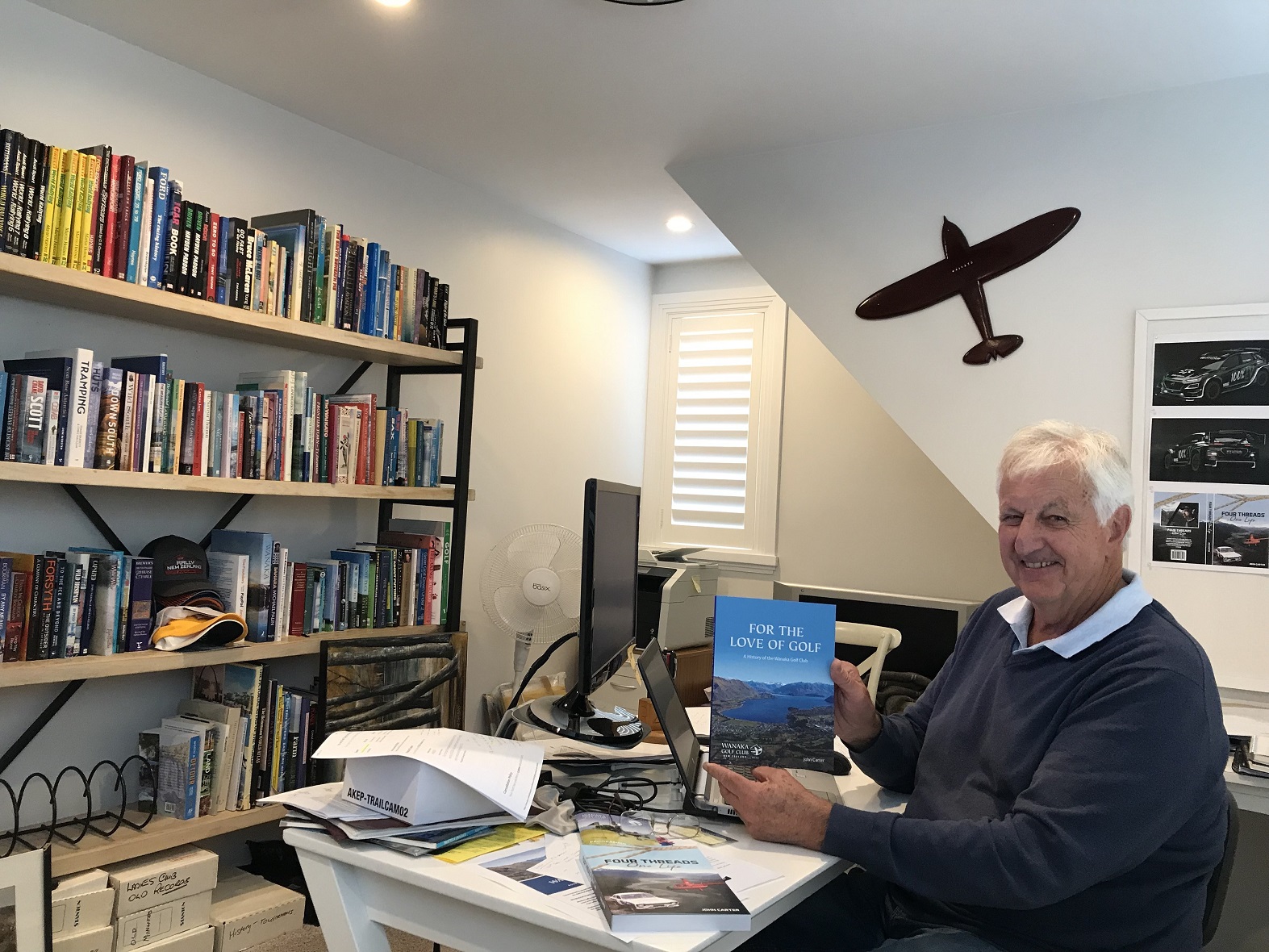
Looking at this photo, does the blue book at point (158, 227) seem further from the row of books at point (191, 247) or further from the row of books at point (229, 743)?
the row of books at point (229, 743)

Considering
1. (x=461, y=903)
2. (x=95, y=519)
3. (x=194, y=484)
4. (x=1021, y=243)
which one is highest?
(x=1021, y=243)

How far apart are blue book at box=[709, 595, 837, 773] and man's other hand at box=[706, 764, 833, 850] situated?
0.36ft

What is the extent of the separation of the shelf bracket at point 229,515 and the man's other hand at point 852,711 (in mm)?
2049

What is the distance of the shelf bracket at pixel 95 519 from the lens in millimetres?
2645

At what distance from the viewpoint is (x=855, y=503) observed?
14.6 feet

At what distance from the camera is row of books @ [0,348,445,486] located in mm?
2299

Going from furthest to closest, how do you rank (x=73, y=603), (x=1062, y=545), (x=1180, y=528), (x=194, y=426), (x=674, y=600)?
(x=674, y=600) < (x=1180, y=528) < (x=194, y=426) < (x=73, y=603) < (x=1062, y=545)

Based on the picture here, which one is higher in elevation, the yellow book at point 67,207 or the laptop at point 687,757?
the yellow book at point 67,207

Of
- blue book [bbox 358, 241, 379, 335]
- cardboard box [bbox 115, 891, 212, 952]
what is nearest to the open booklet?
cardboard box [bbox 115, 891, 212, 952]

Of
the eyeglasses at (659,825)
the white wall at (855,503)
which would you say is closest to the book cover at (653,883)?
the eyeglasses at (659,825)

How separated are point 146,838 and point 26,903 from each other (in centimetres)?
38

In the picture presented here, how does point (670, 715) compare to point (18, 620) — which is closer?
point (670, 715)

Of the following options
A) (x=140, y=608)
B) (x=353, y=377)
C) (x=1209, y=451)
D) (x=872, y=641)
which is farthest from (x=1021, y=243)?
(x=140, y=608)

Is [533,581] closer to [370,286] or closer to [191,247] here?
[370,286]
